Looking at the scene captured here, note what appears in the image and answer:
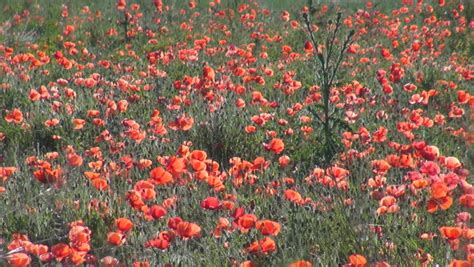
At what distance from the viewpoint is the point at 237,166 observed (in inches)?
129

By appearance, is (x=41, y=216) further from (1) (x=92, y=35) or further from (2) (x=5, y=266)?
(1) (x=92, y=35)

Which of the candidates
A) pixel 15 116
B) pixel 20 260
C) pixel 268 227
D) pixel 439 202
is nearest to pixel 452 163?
pixel 439 202

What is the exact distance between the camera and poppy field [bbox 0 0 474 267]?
2498 mm

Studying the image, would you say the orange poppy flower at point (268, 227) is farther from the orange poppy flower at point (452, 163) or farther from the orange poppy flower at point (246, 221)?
the orange poppy flower at point (452, 163)

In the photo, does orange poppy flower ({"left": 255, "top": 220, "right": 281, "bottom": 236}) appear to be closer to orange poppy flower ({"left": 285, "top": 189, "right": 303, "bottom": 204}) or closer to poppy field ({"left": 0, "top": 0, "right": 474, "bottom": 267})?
poppy field ({"left": 0, "top": 0, "right": 474, "bottom": 267})

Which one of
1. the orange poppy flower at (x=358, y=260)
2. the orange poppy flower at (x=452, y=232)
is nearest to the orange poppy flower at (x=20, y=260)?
the orange poppy flower at (x=358, y=260)

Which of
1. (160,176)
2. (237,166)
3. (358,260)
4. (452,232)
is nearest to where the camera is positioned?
(358,260)

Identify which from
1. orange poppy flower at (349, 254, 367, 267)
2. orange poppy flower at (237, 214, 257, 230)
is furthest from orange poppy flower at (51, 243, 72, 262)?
orange poppy flower at (349, 254, 367, 267)

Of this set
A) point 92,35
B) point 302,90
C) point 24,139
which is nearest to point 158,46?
point 92,35

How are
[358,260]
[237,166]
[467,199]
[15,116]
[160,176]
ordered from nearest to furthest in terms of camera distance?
[358,260]
[467,199]
[160,176]
[237,166]
[15,116]

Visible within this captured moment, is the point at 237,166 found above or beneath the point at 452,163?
beneath

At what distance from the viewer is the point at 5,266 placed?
2391mm

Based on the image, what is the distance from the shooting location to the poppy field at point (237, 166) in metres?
2.50

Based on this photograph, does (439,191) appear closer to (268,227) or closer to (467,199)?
(467,199)
